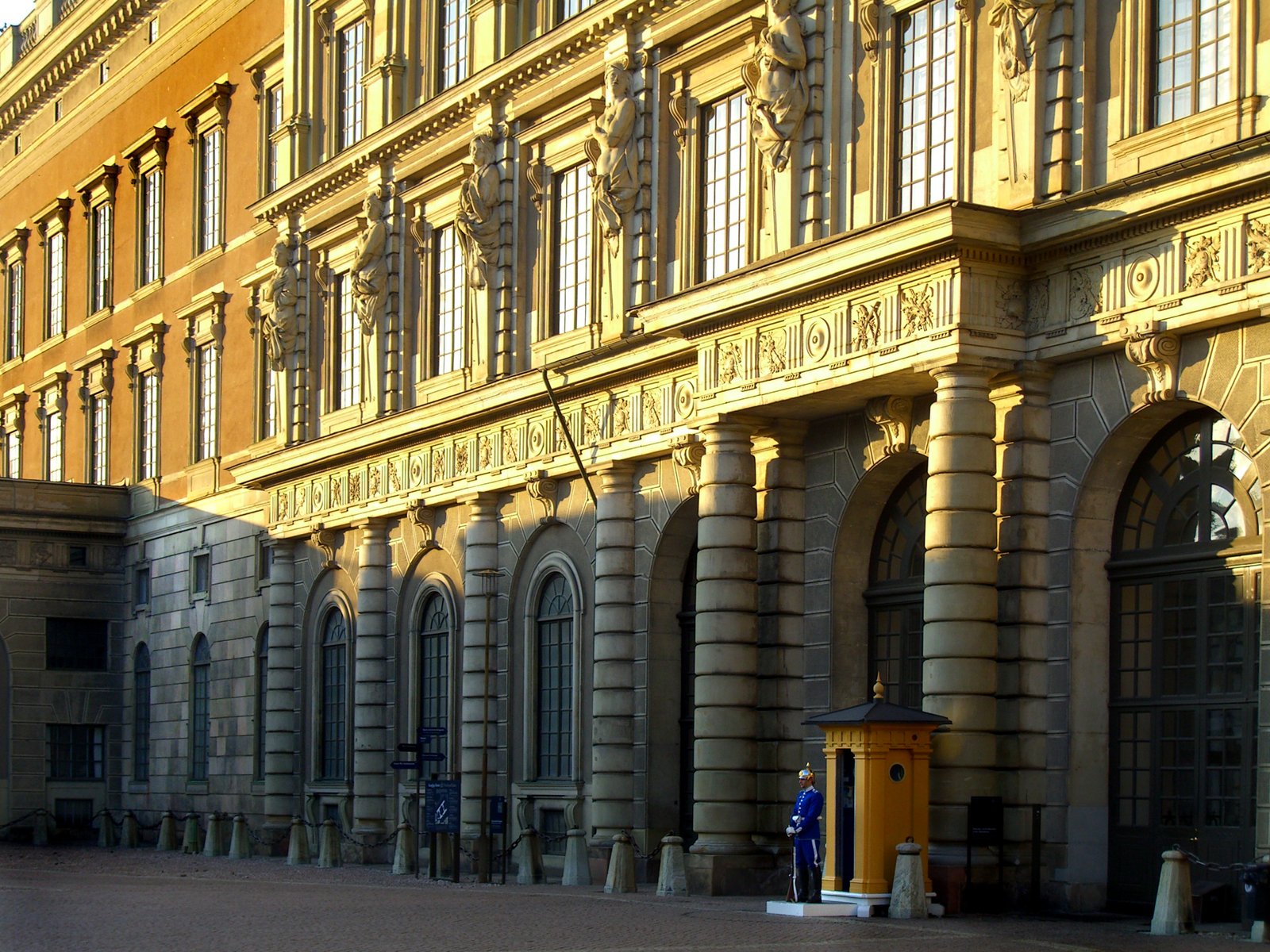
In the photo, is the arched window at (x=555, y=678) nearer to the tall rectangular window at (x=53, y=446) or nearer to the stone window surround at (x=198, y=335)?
the stone window surround at (x=198, y=335)

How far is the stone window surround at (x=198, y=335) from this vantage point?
5438 centimetres

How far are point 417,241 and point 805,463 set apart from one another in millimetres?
15006

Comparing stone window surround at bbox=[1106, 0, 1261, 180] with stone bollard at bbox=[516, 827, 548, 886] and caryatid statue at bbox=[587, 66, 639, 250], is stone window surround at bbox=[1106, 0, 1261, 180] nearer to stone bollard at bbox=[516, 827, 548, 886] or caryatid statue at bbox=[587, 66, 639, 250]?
caryatid statue at bbox=[587, 66, 639, 250]

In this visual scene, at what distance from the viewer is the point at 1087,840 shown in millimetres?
26281

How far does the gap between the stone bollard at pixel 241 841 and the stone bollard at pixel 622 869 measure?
57.1 feet

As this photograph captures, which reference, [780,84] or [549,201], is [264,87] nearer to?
[549,201]

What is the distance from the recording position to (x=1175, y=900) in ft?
74.3

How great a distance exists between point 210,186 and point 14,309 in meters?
19.0

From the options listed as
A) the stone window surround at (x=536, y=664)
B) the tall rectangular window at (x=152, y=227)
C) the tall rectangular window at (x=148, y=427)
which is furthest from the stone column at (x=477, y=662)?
the tall rectangular window at (x=152, y=227)

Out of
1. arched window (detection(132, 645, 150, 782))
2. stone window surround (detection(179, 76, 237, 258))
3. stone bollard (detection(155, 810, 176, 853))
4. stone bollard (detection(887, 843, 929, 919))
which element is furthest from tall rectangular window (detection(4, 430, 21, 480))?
stone bollard (detection(887, 843, 929, 919))

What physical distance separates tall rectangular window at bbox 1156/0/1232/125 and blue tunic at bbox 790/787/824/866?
9188mm

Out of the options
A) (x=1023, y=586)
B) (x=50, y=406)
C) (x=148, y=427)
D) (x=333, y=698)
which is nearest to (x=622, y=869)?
(x=1023, y=586)

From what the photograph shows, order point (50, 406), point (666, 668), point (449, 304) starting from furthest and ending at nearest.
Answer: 1. point (50, 406)
2. point (449, 304)
3. point (666, 668)

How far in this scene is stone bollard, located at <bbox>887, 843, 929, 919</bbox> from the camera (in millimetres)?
25141
